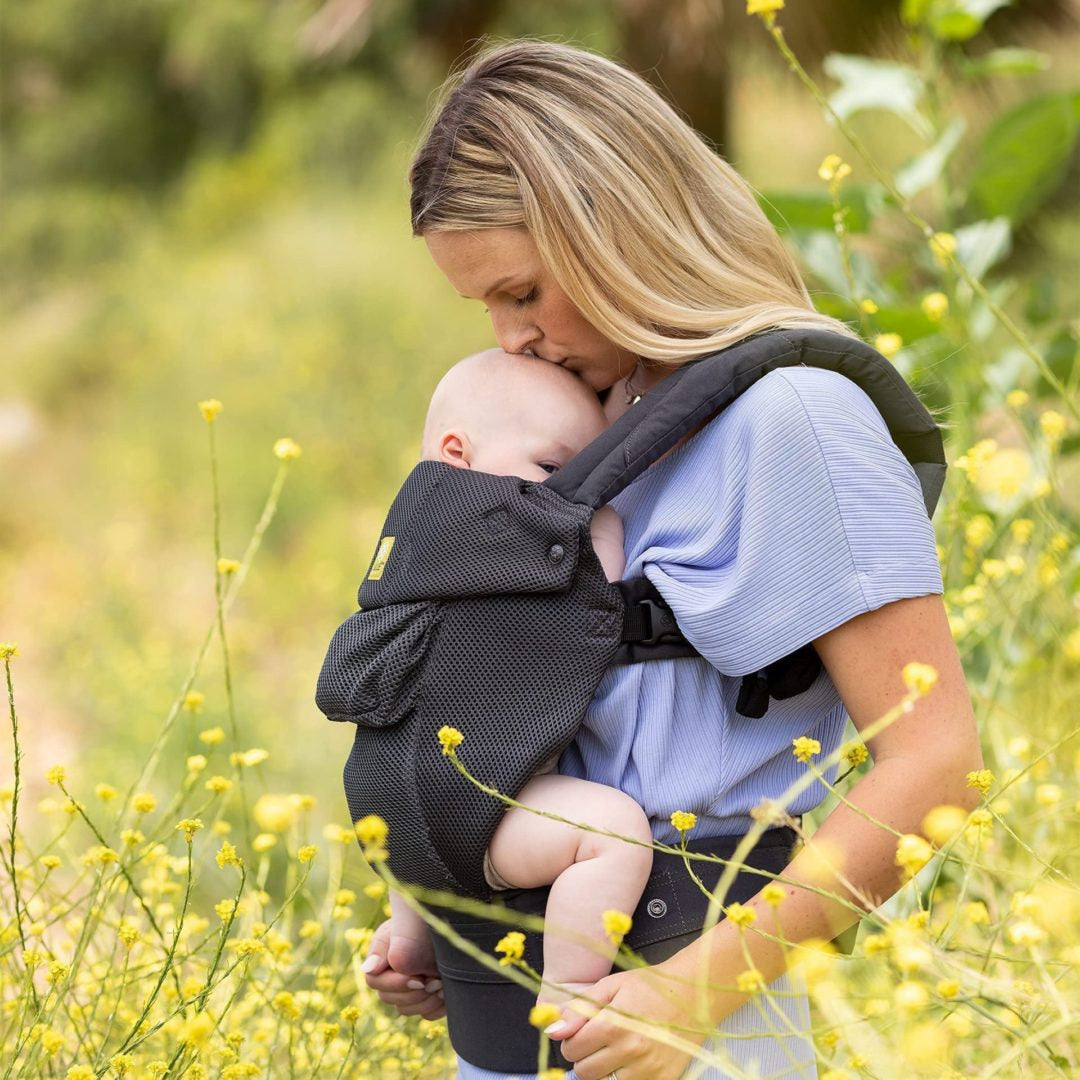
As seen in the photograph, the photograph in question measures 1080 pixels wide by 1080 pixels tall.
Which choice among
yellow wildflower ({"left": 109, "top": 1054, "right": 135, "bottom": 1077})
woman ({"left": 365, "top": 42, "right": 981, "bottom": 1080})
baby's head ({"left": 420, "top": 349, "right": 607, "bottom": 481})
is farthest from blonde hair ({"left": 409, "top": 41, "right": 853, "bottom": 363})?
yellow wildflower ({"left": 109, "top": 1054, "right": 135, "bottom": 1077})

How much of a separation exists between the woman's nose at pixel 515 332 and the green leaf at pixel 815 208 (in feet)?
4.96

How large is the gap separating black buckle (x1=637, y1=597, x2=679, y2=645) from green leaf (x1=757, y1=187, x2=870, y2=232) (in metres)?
1.78

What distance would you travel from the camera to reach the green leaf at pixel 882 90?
299 cm

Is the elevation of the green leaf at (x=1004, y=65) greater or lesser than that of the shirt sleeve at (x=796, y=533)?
greater

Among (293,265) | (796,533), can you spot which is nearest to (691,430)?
(796,533)

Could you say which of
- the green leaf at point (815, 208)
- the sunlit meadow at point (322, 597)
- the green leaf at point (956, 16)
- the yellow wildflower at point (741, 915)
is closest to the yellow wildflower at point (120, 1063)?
the sunlit meadow at point (322, 597)

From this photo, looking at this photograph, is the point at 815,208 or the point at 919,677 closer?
the point at 919,677

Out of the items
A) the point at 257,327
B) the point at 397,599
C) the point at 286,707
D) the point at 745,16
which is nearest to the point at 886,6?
the point at 745,16

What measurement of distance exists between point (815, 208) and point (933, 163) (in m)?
0.30

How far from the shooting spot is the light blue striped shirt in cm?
114

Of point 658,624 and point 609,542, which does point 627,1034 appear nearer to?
point 658,624

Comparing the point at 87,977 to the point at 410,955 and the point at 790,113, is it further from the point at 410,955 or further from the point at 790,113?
the point at 790,113

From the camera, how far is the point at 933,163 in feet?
9.56

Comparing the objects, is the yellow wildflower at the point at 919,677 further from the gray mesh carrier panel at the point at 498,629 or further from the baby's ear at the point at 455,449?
the baby's ear at the point at 455,449
